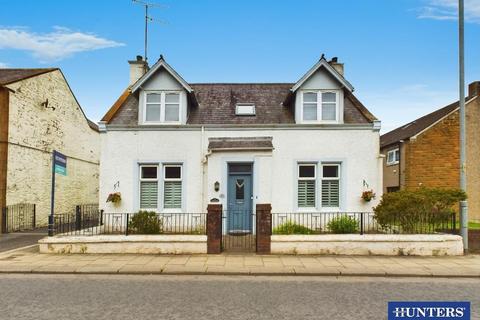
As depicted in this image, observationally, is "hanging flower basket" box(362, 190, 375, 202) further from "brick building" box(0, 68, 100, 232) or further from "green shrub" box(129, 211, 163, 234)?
"brick building" box(0, 68, 100, 232)

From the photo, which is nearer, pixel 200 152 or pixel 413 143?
pixel 200 152

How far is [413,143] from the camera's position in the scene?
2214 centimetres

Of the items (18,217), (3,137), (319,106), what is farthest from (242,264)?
(3,137)

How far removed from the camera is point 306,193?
15984mm

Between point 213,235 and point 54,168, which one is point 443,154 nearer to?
point 213,235

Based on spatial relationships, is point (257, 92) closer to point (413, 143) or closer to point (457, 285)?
point (413, 143)

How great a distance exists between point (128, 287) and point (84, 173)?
65.2ft

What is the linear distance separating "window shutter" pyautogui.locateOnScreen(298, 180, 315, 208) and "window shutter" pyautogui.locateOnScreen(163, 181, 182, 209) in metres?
5.14

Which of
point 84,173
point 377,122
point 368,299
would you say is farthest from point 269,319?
point 84,173

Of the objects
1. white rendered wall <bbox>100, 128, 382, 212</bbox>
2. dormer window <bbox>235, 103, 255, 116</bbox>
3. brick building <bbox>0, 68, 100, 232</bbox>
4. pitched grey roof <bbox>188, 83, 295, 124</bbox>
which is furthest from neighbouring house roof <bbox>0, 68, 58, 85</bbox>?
dormer window <bbox>235, 103, 255, 116</bbox>

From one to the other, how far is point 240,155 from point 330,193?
166 inches

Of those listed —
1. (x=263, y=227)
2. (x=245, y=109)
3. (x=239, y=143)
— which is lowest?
(x=263, y=227)

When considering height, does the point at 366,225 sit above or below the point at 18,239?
above

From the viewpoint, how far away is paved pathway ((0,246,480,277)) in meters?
9.64
